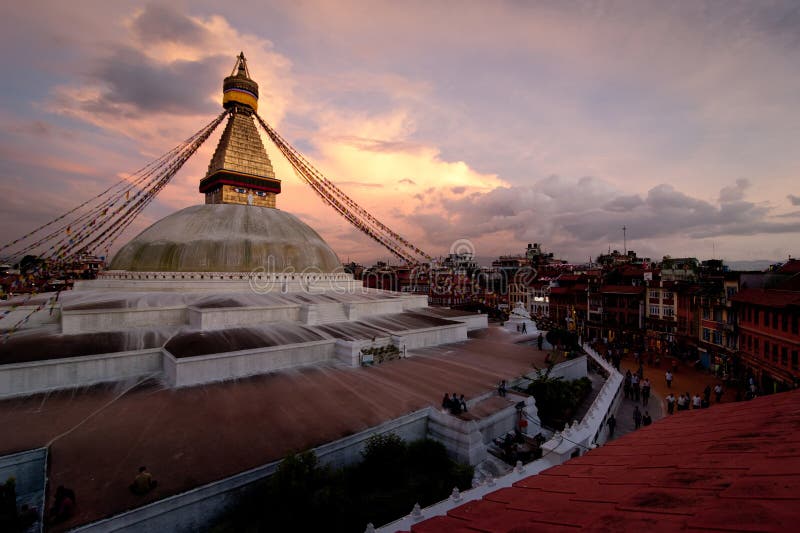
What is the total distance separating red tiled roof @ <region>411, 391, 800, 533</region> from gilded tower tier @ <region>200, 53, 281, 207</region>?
20.0m

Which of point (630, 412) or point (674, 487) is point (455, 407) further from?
point (630, 412)

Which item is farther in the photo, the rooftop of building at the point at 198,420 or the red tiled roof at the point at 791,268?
the red tiled roof at the point at 791,268

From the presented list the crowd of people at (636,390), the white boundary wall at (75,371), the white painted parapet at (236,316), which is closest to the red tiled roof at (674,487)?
the white boundary wall at (75,371)

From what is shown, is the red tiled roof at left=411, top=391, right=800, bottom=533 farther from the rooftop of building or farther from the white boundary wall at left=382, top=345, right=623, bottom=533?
the rooftop of building

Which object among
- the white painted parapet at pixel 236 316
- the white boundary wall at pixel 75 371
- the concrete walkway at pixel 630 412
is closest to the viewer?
the white boundary wall at pixel 75 371

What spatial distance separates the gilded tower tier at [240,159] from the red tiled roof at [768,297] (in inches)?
932

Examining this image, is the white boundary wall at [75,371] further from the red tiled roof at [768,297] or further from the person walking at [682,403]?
the red tiled roof at [768,297]

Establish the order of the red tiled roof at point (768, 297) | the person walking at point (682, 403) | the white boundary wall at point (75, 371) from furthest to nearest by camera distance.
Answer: the red tiled roof at point (768, 297) → the person walking at point (682, 403) → the white boundary wall at point (75, 371)

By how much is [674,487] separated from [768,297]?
783 inches

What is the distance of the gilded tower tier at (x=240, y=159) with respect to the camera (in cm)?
1945

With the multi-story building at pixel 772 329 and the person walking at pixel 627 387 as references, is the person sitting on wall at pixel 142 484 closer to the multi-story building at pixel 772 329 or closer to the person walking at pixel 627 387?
the person walking at pixel 627 387

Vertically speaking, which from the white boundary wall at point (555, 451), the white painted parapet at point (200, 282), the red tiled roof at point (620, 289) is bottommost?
the white boundary wall at point (555, 451)

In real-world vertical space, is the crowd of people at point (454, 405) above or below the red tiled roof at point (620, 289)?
below

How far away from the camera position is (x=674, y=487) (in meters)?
2.19
